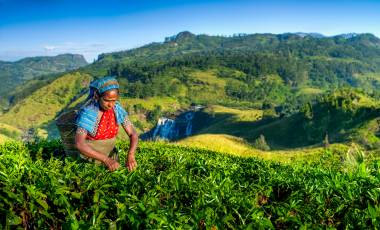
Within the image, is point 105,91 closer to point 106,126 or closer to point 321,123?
point 106,126

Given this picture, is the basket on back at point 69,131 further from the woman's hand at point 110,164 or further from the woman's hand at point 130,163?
the woman's hand at point 110,164

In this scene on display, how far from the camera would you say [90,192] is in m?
5.20

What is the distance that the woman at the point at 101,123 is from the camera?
6895mm

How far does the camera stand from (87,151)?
684 cm

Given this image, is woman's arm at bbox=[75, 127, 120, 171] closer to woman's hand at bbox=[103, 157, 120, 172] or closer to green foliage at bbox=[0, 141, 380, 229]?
woman's hand at bbox=[103, 157, 120, 172]

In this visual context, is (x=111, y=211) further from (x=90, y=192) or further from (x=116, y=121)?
(x=116, y=121)

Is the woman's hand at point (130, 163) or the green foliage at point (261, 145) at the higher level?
the woman's hand at point (130, 163)

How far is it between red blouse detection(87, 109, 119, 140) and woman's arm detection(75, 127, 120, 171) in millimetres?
432

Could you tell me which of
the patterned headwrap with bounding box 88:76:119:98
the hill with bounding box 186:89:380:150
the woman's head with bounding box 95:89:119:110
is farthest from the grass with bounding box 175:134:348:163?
the hill with bounding box 186:89:380:150

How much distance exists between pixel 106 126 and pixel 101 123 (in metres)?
0.15

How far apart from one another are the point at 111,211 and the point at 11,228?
117cm

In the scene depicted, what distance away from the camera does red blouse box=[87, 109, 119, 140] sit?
7.47 m

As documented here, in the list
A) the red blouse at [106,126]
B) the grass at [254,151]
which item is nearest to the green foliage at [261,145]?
the grass at [254,151]

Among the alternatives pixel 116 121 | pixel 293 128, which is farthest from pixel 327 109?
pixel 116 121
